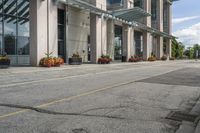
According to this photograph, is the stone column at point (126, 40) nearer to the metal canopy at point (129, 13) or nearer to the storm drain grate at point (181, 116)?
the metal canopy at point (129, 13)

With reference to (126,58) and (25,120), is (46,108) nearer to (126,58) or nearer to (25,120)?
(25,120)

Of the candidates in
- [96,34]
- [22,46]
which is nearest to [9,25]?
[22,46]

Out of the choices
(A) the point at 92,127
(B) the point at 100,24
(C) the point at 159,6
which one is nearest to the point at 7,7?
(B) the point at 100,24

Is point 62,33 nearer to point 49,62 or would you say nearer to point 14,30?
point 14,30

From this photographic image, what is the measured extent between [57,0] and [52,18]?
1.93m

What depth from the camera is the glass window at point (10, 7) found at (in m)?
34.7

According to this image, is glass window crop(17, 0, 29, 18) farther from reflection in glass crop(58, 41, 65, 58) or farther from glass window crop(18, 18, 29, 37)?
reflection in glass crop(58, 41, 65, 58)

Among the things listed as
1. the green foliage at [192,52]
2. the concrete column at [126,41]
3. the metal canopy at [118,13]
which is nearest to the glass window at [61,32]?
the metal canopy at [118,13]

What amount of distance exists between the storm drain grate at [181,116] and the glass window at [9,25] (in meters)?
28.2

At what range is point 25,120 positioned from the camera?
7324mm

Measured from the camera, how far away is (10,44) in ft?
115

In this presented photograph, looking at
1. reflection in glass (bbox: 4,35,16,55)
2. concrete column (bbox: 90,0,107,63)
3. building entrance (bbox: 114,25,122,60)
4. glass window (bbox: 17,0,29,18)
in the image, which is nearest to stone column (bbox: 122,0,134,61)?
building entrance (bbox: 114,25,122,60)

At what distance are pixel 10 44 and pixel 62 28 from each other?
28.1 feet

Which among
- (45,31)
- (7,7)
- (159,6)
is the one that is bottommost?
(45,31)
